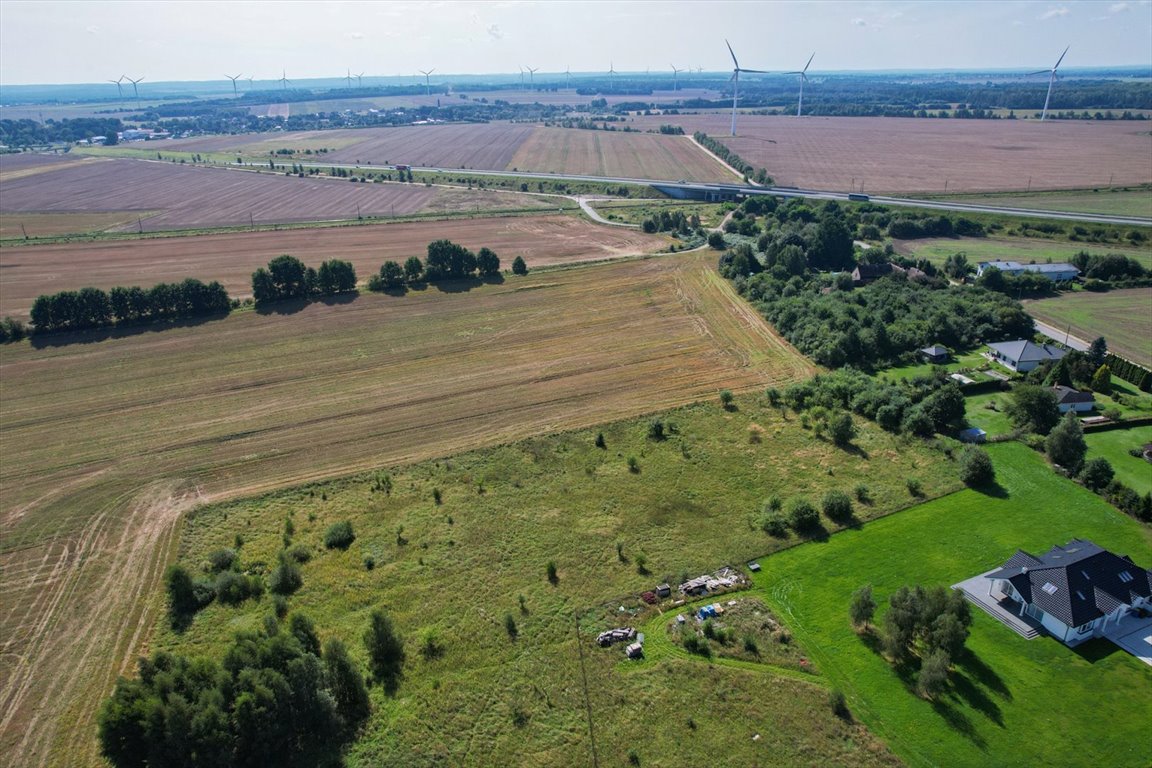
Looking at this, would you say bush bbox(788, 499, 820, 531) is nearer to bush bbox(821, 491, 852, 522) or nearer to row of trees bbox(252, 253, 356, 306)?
bush bbox(821, 491, 852, 522)

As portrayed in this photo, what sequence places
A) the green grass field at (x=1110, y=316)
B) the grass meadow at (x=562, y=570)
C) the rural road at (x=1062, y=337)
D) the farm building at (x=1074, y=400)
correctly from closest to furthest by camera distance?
the grass meadow at (x=562, y=570) → the farm building at (x=1074, y=400) → the green grass field at (x=1110, y=316) → the rural road at (x=1062, y=337)

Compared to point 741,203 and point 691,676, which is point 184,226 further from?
point 691,676

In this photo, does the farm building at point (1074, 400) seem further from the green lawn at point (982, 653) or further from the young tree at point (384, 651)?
the young tree at point (384, 651)

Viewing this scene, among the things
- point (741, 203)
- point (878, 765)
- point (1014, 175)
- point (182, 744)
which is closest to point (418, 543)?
point (182, 744)

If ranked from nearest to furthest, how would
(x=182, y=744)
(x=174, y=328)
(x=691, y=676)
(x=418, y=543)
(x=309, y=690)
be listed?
1. (x=182, y=744)
2. (x=309, y=690)
3. (x=691, y=676)
4. (x=418, y=543)
5. (x=174, y=328)

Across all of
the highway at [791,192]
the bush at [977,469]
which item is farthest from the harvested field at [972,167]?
the bush at [977,469]

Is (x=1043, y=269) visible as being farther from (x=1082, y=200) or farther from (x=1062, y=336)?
(x=1082, y=200)

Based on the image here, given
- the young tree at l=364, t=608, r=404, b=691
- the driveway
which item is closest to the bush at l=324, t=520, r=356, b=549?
the young tree at l=364, t=608, r=404, b=691
